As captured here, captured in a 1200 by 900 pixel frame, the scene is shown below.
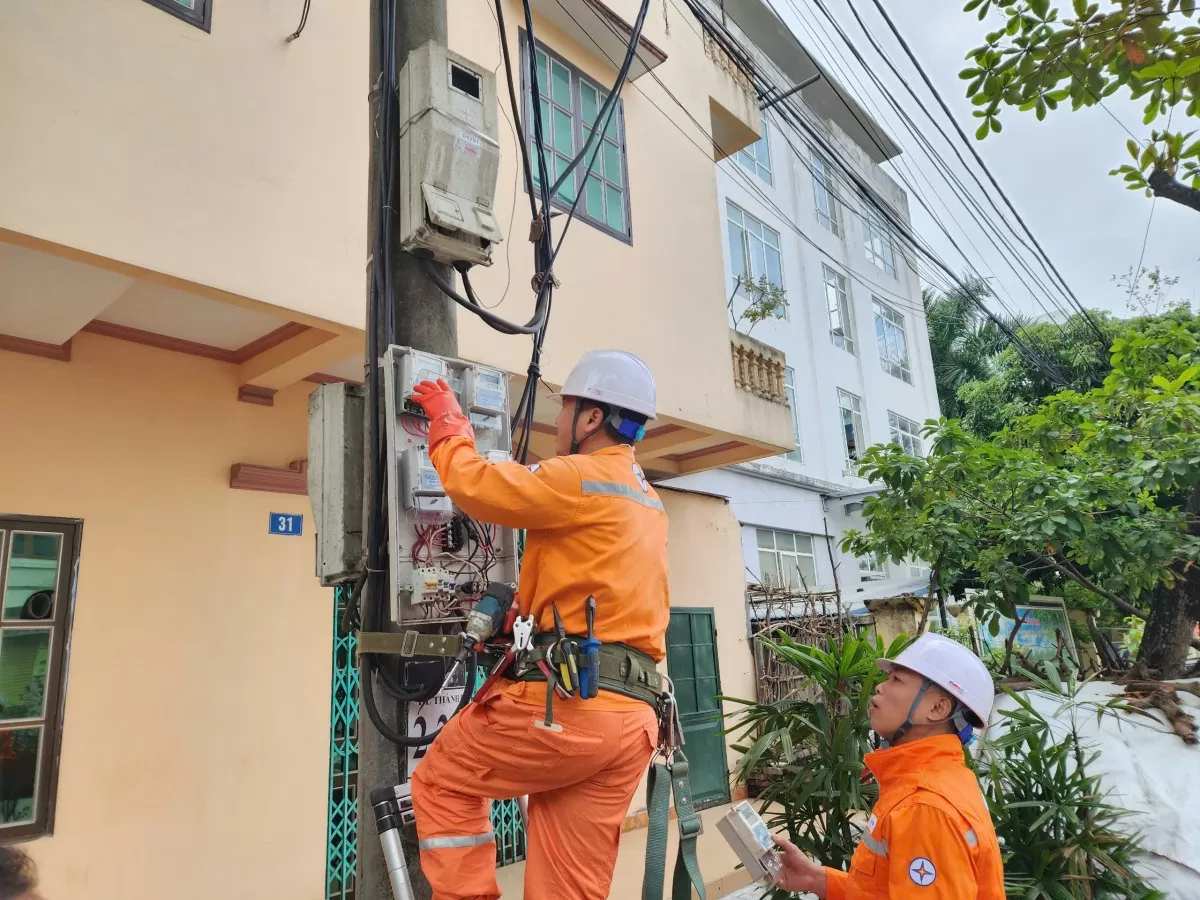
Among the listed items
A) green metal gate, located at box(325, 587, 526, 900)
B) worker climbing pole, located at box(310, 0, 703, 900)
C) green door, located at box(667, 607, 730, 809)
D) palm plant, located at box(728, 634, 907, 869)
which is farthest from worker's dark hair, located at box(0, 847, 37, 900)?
green door, located at box(667, 607, 730, 809)

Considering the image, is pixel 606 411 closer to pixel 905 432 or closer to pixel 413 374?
pixel 413 374

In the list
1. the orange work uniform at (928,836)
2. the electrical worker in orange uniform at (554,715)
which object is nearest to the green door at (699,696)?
the orange work uniform at (928,836)

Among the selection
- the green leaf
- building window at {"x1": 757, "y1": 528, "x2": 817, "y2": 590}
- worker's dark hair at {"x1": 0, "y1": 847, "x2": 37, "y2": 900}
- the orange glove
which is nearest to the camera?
the orange glove

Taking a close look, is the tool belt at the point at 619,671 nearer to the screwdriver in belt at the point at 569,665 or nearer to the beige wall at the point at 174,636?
the screwdriver in belt at the point at 569,665

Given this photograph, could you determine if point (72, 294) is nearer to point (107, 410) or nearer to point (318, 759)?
point (107, 410)

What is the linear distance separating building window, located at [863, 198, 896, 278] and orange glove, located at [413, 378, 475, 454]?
2146 cm

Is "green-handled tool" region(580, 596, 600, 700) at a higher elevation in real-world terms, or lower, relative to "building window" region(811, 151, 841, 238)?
lower

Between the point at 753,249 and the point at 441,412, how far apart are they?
1573cm

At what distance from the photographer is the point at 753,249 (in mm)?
17062

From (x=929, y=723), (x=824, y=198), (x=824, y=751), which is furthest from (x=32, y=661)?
(x=824, y=198)

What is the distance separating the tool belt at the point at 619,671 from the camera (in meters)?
2.30

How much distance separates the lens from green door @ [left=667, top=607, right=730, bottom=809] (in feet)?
28.7

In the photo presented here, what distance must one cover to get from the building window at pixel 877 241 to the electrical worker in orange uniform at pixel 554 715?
21313mm

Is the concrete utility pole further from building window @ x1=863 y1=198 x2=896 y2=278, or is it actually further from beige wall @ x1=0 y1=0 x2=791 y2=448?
building window @ x1=863 y1=198 x2=896 y2=278
